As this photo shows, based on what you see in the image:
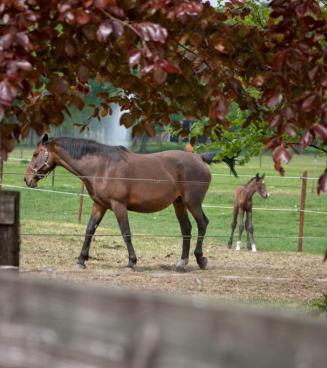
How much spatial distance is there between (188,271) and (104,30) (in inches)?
382

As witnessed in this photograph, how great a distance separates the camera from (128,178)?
13688 mm

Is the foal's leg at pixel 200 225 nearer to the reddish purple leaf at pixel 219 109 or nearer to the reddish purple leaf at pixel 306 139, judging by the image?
the reddish purple leaf at pixel 219 109

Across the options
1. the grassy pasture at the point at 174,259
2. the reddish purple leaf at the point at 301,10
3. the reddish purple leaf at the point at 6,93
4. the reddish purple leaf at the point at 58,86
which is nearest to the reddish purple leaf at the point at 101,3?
the reddish purple leaf at the point at 6,93

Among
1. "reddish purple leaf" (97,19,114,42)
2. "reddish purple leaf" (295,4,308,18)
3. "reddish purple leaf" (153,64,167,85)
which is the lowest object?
"reddish purple leaf" (153,64,167,85)

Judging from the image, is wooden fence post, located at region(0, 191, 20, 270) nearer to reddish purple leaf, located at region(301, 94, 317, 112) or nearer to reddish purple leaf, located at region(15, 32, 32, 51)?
reddish purple leaf, located at region(15, 32, 32, 51)

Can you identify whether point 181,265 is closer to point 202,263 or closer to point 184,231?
point 202,263

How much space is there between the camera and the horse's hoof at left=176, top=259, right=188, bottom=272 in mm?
13531

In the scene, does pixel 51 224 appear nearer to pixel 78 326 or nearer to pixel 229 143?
pixel 229 143

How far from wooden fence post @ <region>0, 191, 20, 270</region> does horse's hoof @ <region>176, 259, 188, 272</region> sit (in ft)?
29.2

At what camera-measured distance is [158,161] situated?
1417 cm

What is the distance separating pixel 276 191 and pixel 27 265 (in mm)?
21136

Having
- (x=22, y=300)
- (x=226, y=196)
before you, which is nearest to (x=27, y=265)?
(x=22, y=300)

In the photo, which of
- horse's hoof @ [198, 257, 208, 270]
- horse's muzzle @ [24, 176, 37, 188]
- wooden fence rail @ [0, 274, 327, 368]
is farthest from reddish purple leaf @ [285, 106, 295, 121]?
horse's hoof @ [198, 257, 208, 270]

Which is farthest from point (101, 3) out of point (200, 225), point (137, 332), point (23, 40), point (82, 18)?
point (200, 225)
